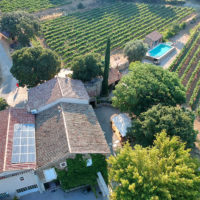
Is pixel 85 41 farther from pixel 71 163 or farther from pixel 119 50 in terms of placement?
pixel 71 163

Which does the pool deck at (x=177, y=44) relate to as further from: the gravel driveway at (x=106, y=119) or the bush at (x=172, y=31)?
the gravel driveway at (x=106, y=119)

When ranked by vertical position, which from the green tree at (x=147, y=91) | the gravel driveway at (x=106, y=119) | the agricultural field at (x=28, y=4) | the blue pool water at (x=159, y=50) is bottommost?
the gravel driveway at (x=106, y=119)

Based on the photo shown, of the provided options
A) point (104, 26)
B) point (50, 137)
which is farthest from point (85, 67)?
point (104, 26)

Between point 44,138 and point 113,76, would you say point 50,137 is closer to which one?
point 44,138

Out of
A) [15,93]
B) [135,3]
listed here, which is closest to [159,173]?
[15,93]

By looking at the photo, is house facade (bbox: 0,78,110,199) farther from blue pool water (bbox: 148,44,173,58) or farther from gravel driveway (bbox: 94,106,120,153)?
blue pool water (bbox: 148,44,173,58)

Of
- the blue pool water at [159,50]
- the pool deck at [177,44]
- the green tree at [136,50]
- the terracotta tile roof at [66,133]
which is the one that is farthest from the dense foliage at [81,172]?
the blue pool water at [159,50]

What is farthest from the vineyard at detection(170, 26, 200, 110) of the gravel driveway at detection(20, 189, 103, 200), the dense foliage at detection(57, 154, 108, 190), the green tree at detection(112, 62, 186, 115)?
the gravel driveway at detection(20, 189, 103, 200)
